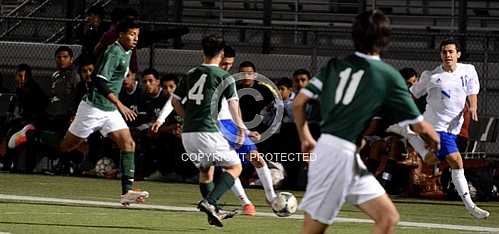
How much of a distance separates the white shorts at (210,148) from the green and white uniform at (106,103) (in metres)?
1.77

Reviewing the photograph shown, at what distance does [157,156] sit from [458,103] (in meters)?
6.23

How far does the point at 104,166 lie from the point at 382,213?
1298cm

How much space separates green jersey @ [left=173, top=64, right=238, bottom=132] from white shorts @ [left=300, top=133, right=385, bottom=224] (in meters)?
4.81

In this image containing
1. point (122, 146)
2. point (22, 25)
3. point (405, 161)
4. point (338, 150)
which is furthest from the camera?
point (22, 25)

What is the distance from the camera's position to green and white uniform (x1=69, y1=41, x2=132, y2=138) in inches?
568

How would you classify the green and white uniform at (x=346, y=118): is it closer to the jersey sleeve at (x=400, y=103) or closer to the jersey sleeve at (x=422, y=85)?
the jersey sleeve at (x=400, y=103)

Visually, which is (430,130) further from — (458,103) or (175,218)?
(458,103)

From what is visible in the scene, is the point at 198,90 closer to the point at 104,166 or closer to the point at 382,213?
the point at 382,213

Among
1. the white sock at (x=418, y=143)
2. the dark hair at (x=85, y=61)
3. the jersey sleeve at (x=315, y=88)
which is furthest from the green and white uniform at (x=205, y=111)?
the dark hair at (x=85, y=61)

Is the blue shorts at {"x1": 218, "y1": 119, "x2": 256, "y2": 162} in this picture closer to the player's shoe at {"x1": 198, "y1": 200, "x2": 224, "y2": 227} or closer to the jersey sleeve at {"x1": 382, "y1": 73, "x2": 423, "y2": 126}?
the player's shoe at {"x1": 198, "y1": 200, "x2": 224, "y2": 227}

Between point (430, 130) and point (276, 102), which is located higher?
point (430, 130)

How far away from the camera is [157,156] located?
67.1 feet

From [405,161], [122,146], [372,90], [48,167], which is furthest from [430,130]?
[48,167]

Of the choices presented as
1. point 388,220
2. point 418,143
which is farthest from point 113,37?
point 388,220
